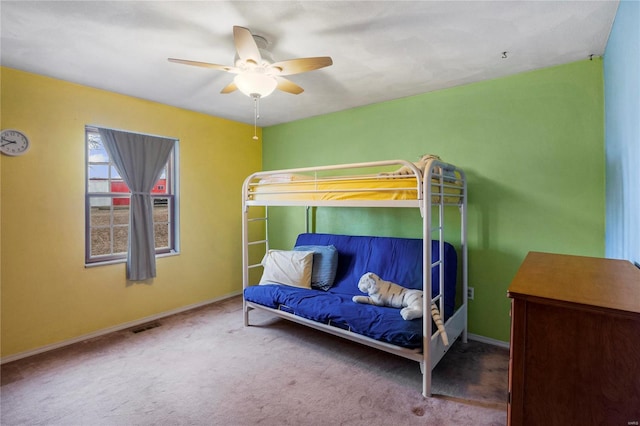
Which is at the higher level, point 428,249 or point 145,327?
point 428,249

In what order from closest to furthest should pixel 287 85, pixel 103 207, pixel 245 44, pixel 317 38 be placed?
pixel 245 44 < pixel 317 38 < pixel 287 85 < pixel 103 207

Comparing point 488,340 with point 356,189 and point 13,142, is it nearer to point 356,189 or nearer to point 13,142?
point 356,189

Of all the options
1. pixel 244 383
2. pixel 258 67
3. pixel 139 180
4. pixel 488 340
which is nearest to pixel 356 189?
pixel 258 67

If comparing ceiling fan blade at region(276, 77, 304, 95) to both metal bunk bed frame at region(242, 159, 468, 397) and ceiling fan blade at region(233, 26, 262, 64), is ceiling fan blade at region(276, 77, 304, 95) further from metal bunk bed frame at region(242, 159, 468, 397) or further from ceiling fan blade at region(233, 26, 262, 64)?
metal bunk bed frame at region(242, 159, 468, 397)

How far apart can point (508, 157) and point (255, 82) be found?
220cm

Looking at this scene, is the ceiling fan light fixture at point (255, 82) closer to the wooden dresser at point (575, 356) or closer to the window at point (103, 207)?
the wooden dresser at point (575, 356)

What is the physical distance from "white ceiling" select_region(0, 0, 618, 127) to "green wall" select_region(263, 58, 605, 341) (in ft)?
0.66

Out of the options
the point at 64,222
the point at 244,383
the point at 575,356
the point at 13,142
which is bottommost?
the point at 244,383

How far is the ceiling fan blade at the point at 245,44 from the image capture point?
158 centimetres

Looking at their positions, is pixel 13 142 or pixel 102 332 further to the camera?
pixel 102 332

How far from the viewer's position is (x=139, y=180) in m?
3.28

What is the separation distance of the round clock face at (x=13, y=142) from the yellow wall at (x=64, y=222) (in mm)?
42

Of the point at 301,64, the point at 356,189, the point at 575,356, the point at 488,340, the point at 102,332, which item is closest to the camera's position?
the point at 575,356

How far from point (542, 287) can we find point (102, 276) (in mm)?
3577
